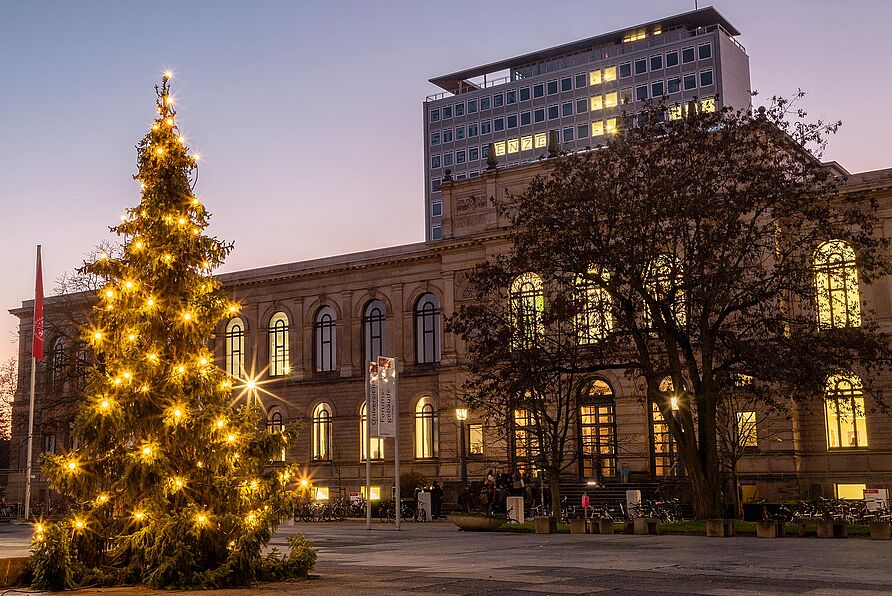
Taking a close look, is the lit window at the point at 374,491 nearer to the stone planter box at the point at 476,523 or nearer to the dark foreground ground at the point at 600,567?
the stone planter box at the point at 476,523

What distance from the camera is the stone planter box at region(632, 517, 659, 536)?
93.8 feet

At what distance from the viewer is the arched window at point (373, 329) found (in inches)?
2357

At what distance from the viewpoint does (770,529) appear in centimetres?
2636

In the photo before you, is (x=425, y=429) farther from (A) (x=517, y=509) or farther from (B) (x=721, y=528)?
(B) (x=721, y=528)

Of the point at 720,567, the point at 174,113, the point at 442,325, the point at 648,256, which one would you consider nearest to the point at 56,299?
the point at 442,325

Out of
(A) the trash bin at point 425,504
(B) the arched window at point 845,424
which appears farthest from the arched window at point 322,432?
(B) the arched window at point 845,424

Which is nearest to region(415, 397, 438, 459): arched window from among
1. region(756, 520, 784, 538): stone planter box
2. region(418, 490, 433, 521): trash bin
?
region(418, 490, 433, 521): trash bin

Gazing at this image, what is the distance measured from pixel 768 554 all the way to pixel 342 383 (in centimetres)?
4139

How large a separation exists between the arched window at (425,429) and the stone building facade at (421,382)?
2.5 inches

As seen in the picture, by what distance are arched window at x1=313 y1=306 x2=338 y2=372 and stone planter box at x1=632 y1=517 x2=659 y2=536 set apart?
34.3 metres

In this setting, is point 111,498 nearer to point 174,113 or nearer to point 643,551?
point 174,113

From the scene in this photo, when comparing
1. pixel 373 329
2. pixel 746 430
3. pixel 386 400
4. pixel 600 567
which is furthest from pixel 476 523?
pixel 373 329

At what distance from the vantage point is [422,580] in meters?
15.6

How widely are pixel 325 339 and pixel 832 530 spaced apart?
39.2 m
